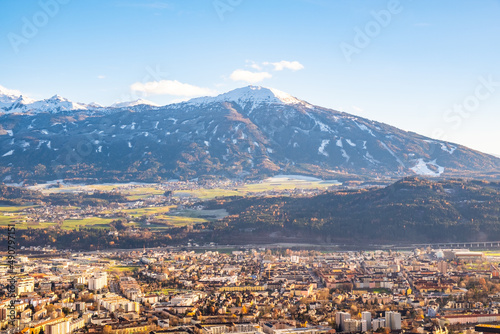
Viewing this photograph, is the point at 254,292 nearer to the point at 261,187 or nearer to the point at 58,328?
the point at 58,328

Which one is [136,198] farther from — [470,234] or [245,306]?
[245,306]

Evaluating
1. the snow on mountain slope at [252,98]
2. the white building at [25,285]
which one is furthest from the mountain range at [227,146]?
the white building at [25,285]

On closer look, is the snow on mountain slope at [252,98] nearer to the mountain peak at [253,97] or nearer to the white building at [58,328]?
the mountain peak at [253,97]

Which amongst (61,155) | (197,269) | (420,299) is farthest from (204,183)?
(420,299)

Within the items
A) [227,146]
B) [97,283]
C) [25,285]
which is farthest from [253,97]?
[25,285]

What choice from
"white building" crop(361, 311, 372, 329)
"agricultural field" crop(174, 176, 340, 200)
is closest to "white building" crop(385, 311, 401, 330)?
"white building" crop(361, 311, 372, 329)

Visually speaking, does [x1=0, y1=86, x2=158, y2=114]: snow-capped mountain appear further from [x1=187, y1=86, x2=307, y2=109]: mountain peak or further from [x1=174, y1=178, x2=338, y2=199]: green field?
[x1=174, y1=178, x2=338, y2=199]: green field
